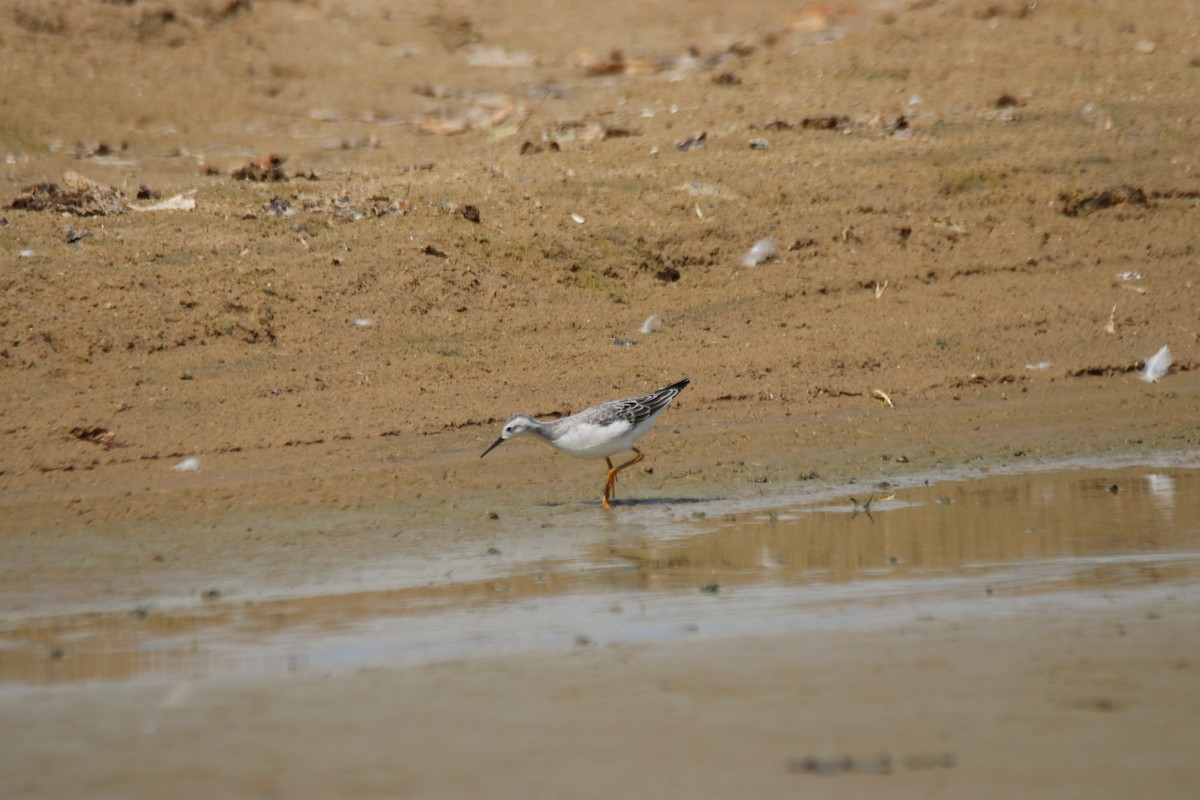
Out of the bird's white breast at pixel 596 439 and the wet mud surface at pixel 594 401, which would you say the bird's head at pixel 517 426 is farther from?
the wet mud surface at pixel 594 401

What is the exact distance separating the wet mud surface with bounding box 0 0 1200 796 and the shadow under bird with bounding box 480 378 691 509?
0.31m

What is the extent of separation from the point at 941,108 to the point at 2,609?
35.7 ft

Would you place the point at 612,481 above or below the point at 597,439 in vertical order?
below

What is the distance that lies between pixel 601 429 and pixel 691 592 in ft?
7.30

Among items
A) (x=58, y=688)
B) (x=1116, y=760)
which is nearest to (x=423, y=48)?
(x=58, y=688)

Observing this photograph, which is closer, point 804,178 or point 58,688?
point 58,688

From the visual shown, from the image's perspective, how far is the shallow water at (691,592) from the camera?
552 cm

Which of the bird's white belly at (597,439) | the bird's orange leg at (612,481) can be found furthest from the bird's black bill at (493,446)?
the bird's orange leg at (612,481)

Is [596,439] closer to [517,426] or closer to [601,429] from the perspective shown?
[601,429]

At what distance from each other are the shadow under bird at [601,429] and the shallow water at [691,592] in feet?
2.80

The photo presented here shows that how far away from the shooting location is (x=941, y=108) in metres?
14.4

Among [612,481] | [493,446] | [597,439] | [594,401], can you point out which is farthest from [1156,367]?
[493,446]

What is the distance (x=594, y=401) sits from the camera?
9867 millimetres

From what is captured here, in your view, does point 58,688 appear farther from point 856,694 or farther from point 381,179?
point 381,179
